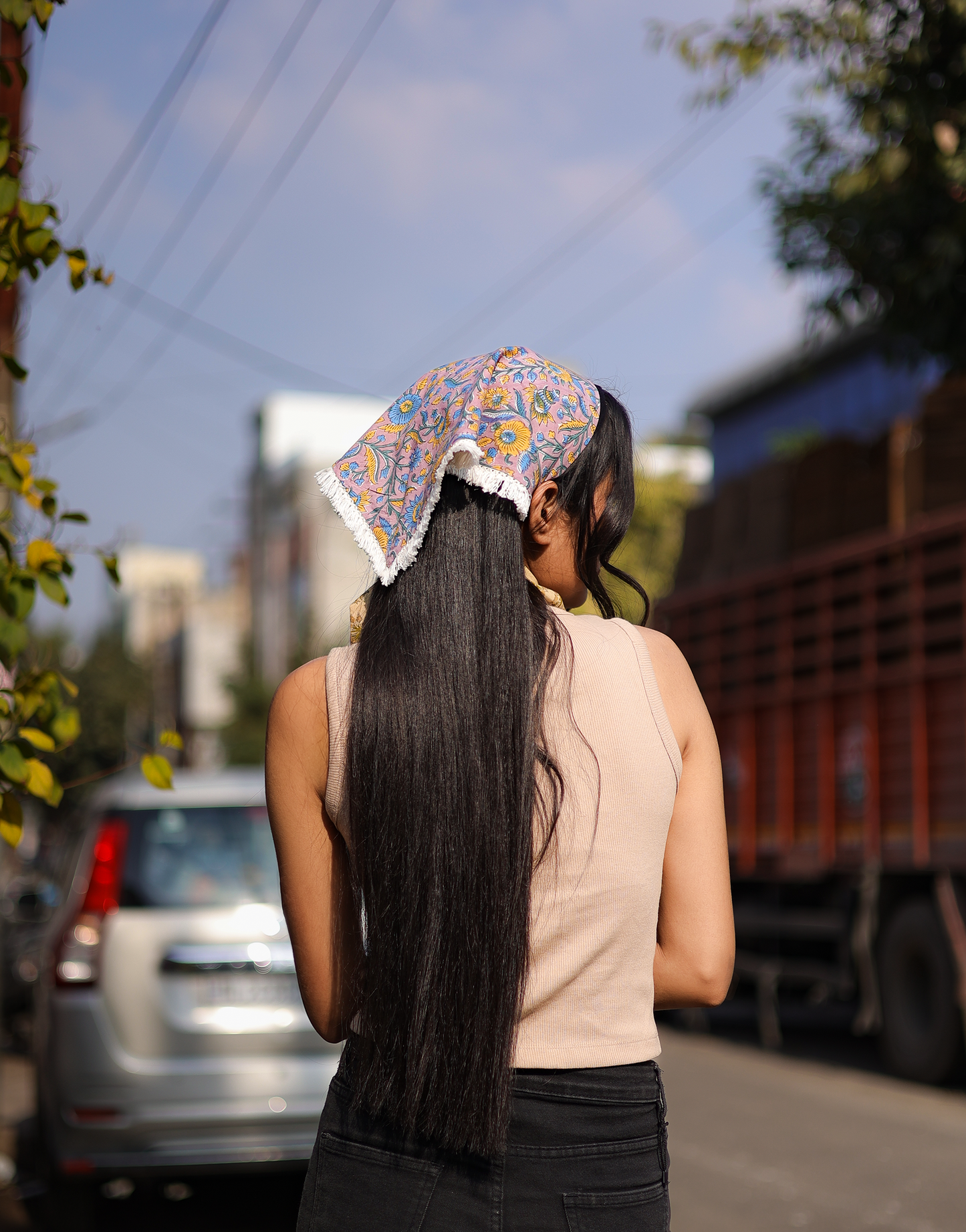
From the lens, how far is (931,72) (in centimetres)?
808

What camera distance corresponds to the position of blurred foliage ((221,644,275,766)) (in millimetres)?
35531

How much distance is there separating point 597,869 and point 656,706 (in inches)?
7.8

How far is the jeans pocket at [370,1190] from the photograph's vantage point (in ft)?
5.47

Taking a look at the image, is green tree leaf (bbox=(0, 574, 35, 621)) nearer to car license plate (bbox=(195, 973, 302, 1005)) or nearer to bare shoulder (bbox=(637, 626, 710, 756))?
bare shoulder (bbox=(637, 626, 710, 756))

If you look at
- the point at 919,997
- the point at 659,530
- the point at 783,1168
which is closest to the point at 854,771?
the point at 919,997

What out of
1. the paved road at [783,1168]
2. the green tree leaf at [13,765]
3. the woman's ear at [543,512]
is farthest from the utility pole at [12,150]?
the paved road at [783,1168]

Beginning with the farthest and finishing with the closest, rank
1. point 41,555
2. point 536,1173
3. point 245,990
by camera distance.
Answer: point 245,990
point 41,555
point 536,1173

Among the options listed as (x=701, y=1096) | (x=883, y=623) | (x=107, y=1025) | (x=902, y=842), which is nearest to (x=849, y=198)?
(x=883, y=623)

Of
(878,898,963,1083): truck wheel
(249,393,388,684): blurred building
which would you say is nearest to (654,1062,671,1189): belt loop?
(878,898,963,1083): truck wheel

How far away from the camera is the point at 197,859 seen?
19.0 ft

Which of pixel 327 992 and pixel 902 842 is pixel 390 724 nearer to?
pixel 327 992

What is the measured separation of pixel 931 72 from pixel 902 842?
458 centimetres

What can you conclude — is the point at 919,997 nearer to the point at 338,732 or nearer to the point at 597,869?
the point at 597,869

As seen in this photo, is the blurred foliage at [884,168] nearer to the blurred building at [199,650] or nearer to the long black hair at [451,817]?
the long black hair at [451,817]
